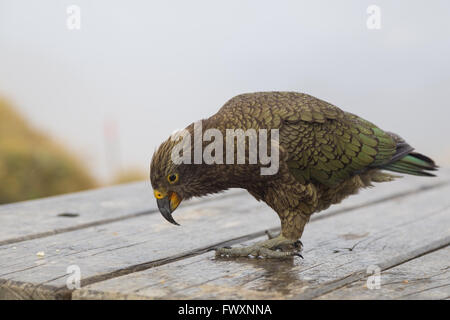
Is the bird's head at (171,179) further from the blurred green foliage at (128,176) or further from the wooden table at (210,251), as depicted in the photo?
the blurred green foliage at (128,176)

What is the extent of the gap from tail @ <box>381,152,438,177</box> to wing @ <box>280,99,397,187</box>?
60 mm

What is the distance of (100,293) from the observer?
2.14 meters

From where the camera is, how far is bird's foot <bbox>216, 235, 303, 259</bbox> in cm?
262

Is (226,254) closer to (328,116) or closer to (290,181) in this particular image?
(290,181)

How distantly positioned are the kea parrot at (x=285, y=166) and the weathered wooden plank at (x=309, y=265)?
143 mm

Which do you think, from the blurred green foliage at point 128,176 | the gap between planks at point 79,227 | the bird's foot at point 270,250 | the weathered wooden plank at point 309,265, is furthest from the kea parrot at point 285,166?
the blurred green foliage at point 128,176

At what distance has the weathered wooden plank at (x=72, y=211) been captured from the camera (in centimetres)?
323

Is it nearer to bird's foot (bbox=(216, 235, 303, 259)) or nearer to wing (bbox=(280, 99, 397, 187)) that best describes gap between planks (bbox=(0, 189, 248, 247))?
bird's foot (bbox=(216, 235, 303, 259))

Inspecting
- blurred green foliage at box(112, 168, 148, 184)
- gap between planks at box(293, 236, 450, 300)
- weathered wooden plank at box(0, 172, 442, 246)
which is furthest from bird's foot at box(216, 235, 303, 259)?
Result: blurred green foliage at box(112, 168, 148, 184)

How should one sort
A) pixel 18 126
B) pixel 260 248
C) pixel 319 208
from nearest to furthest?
pixel 260 248, pixel 319 208, pixel 18 126

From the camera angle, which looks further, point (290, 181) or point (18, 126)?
point (18, 126)

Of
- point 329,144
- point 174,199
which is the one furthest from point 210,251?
point 329,144
